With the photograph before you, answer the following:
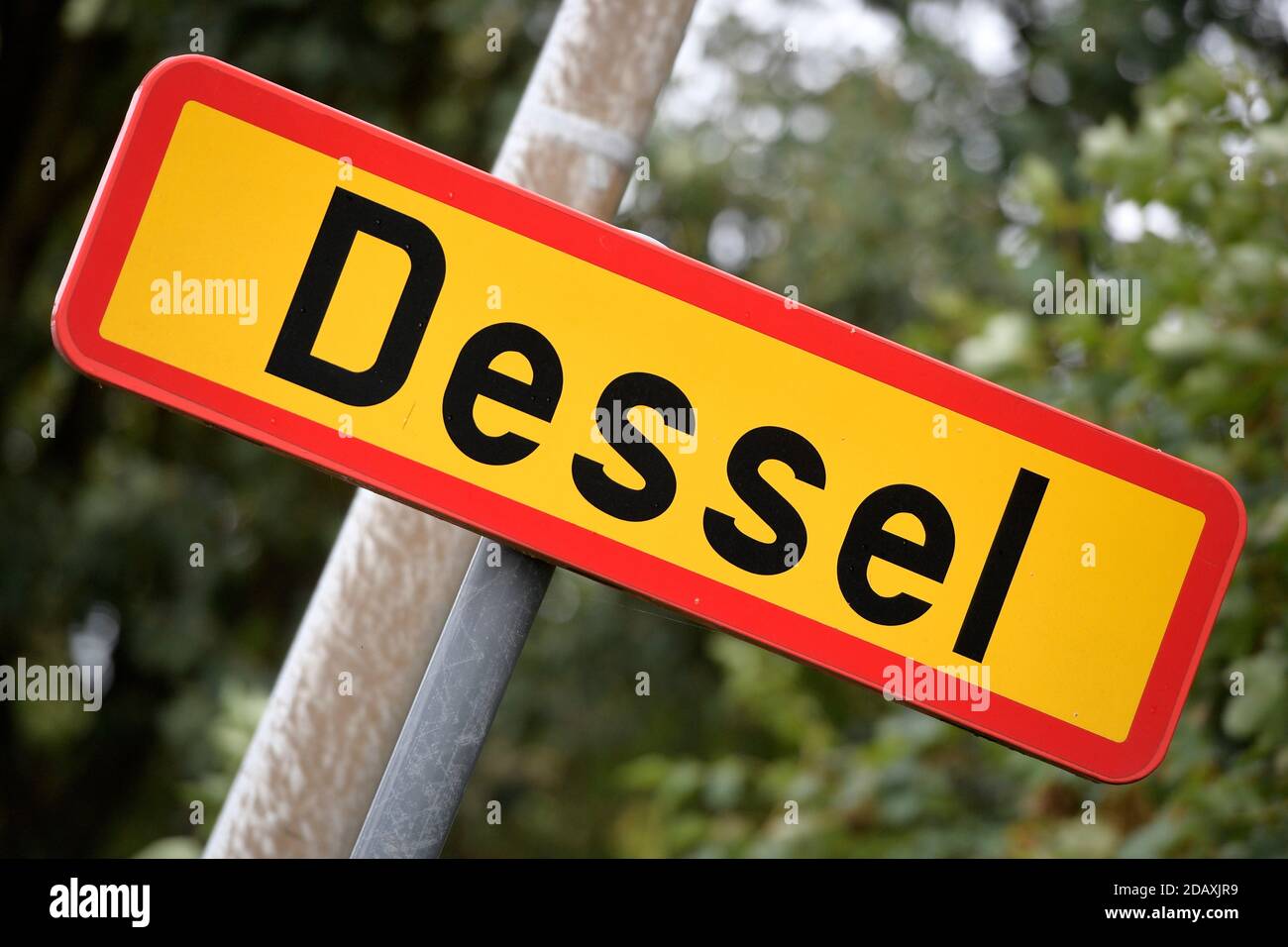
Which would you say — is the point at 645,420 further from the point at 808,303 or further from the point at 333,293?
the point at 808,303

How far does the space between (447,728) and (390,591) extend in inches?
12.9

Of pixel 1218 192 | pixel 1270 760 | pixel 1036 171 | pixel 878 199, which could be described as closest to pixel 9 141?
pixel 878 199

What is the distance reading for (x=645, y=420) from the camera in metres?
0.98

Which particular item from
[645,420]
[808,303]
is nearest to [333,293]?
[645,420]

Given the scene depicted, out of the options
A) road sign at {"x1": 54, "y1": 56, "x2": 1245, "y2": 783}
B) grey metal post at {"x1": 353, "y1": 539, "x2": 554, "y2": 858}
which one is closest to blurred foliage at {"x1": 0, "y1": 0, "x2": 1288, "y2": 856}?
road sign at {"x1": 54, "y1": 56, "x2": 1245, "y2": 783}

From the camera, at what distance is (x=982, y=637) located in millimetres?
979

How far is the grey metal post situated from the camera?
0.88 metres

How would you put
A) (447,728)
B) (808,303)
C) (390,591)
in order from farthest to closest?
(808,303) < (390,591) < (447,728)

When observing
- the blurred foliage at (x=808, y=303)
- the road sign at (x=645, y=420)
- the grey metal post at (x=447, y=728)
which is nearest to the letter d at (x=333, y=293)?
the road sign at (x=645, y=420)

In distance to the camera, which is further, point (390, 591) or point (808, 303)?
point (808, 303)

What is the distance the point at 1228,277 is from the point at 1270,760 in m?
0.78

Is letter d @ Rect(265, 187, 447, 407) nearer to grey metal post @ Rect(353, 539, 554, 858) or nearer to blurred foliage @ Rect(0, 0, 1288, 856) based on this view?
grey metal post @ Rect(353, 539, 554, 858)

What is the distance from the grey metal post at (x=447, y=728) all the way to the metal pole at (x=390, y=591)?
10.6 inches

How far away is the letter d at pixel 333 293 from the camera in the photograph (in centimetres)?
95
